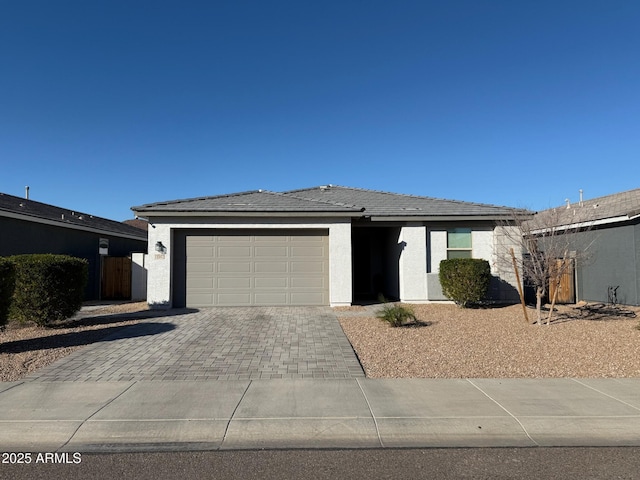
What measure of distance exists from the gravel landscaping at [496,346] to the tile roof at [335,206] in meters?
3.84

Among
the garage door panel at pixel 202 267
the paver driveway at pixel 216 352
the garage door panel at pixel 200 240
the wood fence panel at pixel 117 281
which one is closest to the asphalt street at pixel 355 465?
the paver driveway at pixel 216 352

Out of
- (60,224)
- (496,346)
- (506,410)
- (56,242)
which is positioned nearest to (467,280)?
(496,346)

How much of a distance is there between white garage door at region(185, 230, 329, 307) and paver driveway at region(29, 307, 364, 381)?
7.09 ft

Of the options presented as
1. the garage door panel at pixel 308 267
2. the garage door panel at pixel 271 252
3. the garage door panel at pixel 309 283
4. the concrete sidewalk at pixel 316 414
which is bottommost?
the concrete sidewalk at pixel 316 414

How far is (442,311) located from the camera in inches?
497

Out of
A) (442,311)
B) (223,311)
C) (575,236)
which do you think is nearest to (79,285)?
(223,311)

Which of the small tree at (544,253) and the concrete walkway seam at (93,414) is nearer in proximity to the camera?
the concrete walkway seam at (93,414)

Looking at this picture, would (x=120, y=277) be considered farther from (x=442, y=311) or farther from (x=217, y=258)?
(x=442, y=311)

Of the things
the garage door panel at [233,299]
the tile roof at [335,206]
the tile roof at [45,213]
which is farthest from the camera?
the tile roof at [45,213]

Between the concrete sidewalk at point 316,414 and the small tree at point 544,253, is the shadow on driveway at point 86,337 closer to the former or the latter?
the concrete sidewalk at point 316,414

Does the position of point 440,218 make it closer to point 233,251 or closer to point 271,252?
point 271,252

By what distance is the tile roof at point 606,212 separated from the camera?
11.4m

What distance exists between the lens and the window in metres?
14.7

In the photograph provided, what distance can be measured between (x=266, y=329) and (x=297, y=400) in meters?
4.79
